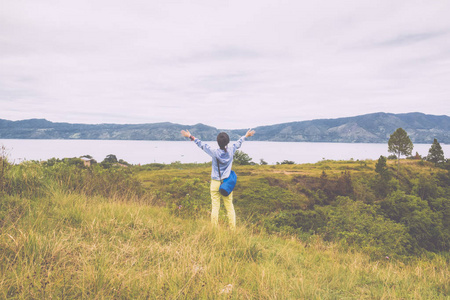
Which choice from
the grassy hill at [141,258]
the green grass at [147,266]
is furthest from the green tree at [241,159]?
the green grass at [147,266]

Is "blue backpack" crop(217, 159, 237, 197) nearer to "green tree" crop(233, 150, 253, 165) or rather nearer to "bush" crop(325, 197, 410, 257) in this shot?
"bush" crop(325, 197, 410, 257)

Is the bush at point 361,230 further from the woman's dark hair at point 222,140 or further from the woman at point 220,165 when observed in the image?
the woman's dark hair at point 222,140

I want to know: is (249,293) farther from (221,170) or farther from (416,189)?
(416,189)

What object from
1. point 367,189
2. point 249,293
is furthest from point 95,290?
point 367,189

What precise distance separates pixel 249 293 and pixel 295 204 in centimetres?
1681

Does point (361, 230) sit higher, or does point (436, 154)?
point (436, 154)

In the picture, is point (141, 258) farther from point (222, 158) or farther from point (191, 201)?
point (191, 201)

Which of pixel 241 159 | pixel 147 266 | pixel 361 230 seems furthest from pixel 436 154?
pixel 147 266

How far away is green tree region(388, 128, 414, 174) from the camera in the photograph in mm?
35719

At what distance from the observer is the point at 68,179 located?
7715 millimetres

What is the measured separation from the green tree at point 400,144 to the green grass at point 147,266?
36.7m

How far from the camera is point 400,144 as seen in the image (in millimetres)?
36000

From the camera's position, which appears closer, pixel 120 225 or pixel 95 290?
pixel 95 290

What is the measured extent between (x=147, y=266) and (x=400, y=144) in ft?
134
